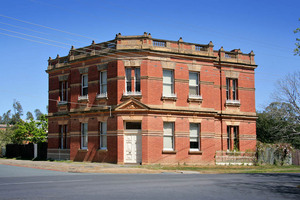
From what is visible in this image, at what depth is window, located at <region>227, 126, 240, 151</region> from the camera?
28.9 meters

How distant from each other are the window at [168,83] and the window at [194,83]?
1.67 meters

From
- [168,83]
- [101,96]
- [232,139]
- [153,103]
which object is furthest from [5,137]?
[232,139]

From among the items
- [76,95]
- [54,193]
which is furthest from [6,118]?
[54,193]

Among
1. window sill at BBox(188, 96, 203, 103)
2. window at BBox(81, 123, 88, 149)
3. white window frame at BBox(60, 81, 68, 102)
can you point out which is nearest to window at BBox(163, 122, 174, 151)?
window sill at BBox(188, 96, 203, 103)

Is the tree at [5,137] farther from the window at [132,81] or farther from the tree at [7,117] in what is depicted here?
the tree at [7,117]

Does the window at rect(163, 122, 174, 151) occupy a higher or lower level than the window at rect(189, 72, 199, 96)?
lower

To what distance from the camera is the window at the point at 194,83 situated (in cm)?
2650

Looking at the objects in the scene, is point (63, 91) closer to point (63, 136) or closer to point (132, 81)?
point (63, 136)

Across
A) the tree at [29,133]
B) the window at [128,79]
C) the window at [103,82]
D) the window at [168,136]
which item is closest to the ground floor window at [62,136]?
the window at [103,82]

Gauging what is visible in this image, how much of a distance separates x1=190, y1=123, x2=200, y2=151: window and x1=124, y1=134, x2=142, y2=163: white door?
431 cm

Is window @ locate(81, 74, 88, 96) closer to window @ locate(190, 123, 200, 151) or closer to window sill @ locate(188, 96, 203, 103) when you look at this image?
window sill @ locate(188, 96, 203, 103)

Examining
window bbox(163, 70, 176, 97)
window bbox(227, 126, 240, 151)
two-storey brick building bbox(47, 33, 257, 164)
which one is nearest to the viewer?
two-storey brick building bbox(47, 33, 257, 164)

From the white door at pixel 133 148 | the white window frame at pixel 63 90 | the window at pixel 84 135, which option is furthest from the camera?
the white window frame at pixel 63 90

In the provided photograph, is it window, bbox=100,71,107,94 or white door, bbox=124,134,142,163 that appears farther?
window, bbox=100,71,107,94
